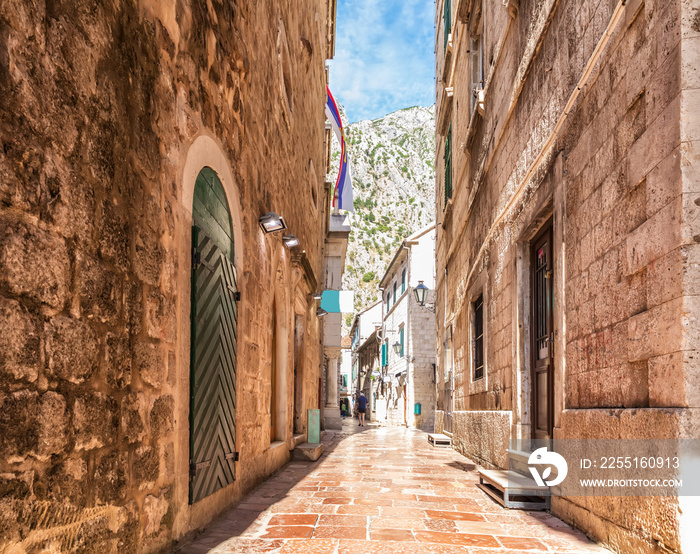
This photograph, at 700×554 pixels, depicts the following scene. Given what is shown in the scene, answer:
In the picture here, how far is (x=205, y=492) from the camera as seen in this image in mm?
3641

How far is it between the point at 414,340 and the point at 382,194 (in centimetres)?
5360

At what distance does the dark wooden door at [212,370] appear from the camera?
355 cm

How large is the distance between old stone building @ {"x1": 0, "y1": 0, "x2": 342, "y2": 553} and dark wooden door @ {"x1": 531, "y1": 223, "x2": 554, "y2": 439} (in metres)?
2.62

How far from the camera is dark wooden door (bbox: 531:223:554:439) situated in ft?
16.3

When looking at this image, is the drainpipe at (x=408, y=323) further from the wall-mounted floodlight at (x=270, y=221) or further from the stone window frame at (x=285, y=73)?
the wall-mounted floodlight at (x=270, y=221)

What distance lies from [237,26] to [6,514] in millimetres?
4091

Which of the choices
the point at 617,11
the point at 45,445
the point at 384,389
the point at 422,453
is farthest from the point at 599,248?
the point at 384,389

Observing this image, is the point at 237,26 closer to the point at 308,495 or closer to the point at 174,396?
the point at 174,396

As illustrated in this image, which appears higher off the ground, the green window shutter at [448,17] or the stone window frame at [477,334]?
the green window shutter at [448,17]

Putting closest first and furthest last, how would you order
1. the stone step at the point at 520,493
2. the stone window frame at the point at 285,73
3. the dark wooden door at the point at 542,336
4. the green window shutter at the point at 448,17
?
the stone step at the point at 520,493 < the dark wooden door at the point at 542,336 < the stone window frame at the point at 285,73 < the green window shutter at the point at 448,17

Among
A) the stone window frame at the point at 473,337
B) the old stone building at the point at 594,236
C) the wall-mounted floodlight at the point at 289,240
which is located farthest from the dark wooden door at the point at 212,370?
the stone window frame at the point at 473,337

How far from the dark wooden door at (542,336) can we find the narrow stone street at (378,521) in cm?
88

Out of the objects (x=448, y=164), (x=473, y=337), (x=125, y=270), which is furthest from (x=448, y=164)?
(x=125, y=270)

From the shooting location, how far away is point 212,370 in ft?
12.9
